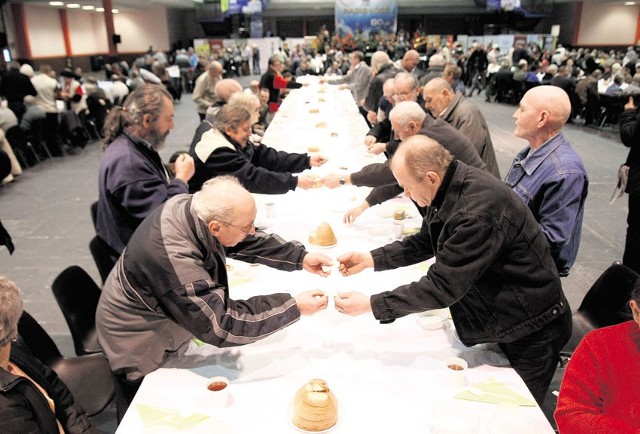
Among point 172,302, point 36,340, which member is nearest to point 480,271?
point 172,302

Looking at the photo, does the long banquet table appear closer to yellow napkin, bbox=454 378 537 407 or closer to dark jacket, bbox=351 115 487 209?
yellow napkin, bbox=454 378 537 407

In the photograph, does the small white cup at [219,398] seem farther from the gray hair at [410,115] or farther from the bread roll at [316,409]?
the gray hair at [410,115]

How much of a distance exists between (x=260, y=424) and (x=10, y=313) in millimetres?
869

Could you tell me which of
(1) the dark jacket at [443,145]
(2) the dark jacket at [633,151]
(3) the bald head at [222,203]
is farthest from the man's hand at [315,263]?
(2) the dark jacket at [633,151]

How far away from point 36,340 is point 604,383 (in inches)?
91.3

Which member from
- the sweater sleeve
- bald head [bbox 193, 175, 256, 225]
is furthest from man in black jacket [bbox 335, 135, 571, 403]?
bald head [bbox 193, 175, 256, 225]

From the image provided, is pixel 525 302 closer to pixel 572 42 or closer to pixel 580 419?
pixel 580 419

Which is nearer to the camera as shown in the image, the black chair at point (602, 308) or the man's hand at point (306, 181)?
the black chair at point (602, 308)

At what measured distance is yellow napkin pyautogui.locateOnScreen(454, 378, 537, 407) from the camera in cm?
162

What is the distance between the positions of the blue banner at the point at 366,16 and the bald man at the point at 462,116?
2102cm

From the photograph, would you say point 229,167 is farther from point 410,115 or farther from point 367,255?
point 367,255

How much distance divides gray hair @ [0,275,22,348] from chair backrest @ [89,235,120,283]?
1.10 m

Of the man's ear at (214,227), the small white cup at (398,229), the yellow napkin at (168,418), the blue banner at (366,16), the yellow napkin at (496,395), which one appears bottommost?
the yellow napkin at (168,418)

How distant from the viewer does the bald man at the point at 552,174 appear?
2.39 metres
